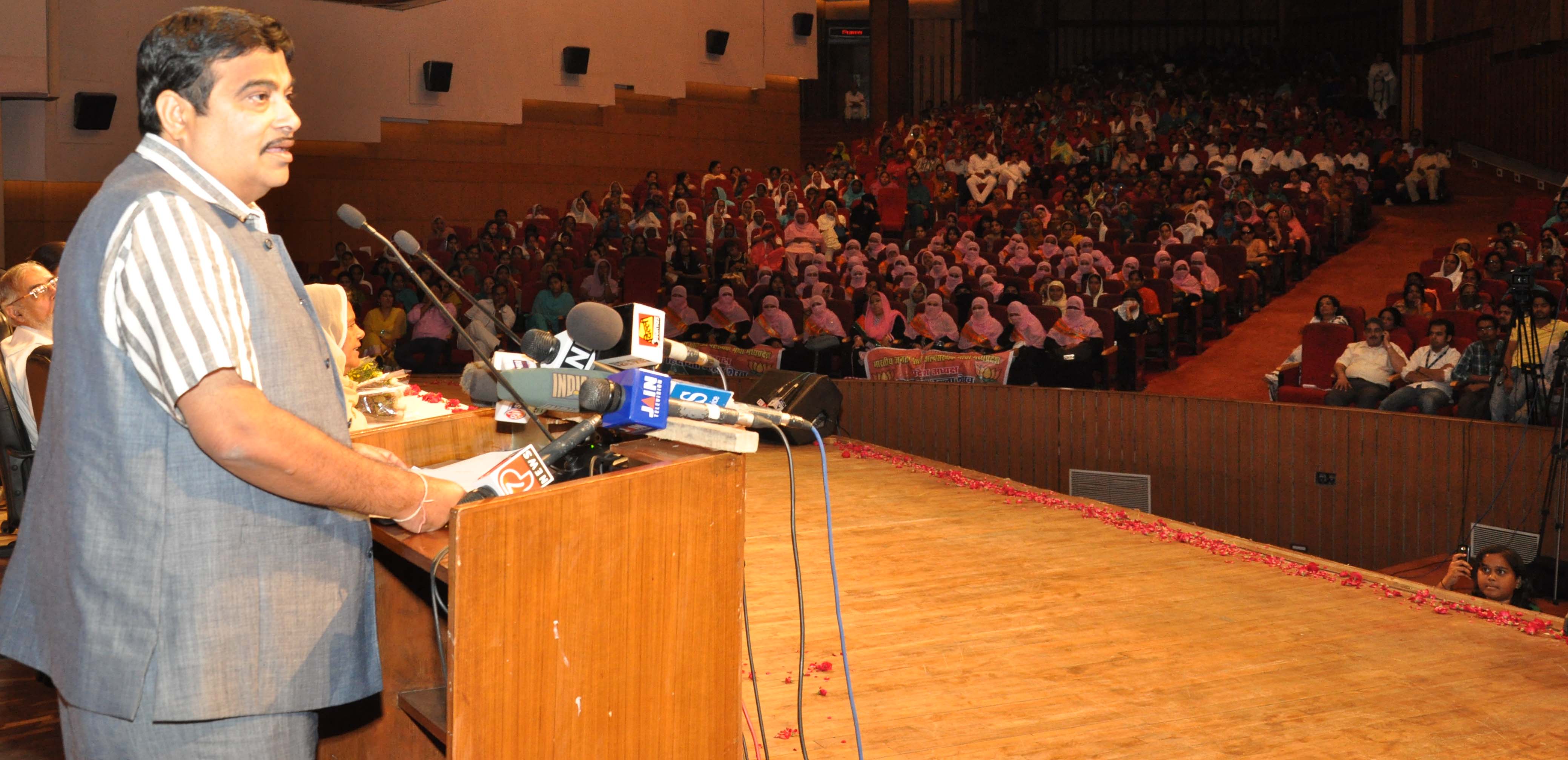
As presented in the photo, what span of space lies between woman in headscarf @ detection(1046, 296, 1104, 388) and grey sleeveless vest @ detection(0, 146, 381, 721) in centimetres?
516

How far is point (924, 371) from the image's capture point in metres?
6.07

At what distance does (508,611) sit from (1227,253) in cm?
768

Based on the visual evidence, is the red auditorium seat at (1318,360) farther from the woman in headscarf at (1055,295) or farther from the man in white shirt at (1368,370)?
the woman in headscarf at (1055,295)

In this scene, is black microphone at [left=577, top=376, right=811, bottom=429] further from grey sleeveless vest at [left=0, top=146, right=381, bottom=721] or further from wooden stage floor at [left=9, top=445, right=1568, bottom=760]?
wooden stage floor at [left=9, top=445, right=1568, bottom=760]

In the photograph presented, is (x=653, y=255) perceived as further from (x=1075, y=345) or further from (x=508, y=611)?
(x=508, y=611)

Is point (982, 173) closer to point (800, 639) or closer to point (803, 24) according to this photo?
point (803, 24)

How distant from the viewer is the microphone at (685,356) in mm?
1419

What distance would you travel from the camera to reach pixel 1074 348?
6199mm

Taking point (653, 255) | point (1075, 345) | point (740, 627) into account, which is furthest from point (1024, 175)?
point (740, 627)

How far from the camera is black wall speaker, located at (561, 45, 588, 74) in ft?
37.4

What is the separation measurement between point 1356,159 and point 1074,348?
18.3ft

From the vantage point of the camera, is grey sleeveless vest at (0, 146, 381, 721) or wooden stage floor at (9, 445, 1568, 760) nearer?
grey sleeveless vest at (0, 146, 381, 721)

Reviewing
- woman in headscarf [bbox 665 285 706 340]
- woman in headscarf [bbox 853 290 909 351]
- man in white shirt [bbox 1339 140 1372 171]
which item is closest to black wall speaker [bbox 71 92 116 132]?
woman in headscarf [bbox 665 285 706 340]

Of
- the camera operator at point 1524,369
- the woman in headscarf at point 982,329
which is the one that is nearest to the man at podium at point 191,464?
the camera operator at point 1524,369
